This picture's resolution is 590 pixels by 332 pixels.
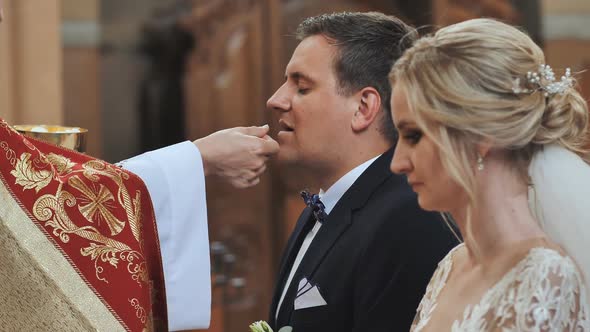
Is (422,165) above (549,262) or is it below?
above

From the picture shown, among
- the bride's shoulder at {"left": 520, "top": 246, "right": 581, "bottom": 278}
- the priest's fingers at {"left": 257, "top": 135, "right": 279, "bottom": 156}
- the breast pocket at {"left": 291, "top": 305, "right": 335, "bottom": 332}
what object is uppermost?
the priest's fingers at {"left": 257, "top": 135, "right": 279, "bottom": 156}

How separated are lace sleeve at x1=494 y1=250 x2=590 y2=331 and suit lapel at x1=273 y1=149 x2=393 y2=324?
0.89 metres

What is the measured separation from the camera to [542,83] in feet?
7.13

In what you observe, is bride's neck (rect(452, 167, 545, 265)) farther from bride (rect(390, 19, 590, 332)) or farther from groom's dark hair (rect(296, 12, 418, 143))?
groom's dark hair (rect(296, 12, 418, 143))

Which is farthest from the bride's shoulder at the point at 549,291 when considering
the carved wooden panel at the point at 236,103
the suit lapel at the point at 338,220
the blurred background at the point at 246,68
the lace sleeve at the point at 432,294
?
the carved wooden panel at the point at 236,103

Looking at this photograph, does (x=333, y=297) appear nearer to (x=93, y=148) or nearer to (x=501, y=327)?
(x=501, y=327)

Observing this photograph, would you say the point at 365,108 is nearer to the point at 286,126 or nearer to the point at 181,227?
the point at 286,126

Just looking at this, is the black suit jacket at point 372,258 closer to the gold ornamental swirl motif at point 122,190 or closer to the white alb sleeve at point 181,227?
the white alb sleeve at point 181,227

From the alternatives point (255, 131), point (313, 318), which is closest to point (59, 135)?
point (255, 131)

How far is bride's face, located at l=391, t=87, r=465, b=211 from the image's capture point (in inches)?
85.3

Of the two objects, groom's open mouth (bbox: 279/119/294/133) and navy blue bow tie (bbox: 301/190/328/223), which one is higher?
groom's open mouth (bbox: 279/119/294/133)

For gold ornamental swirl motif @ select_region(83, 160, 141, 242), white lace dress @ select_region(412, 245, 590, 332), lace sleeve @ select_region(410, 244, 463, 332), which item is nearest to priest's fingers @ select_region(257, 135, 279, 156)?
gold ornamental swirl motif @ select_region(83, 160, 141, 242)

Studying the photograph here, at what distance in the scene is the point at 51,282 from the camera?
2586 mm

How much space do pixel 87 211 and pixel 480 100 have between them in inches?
43.2
